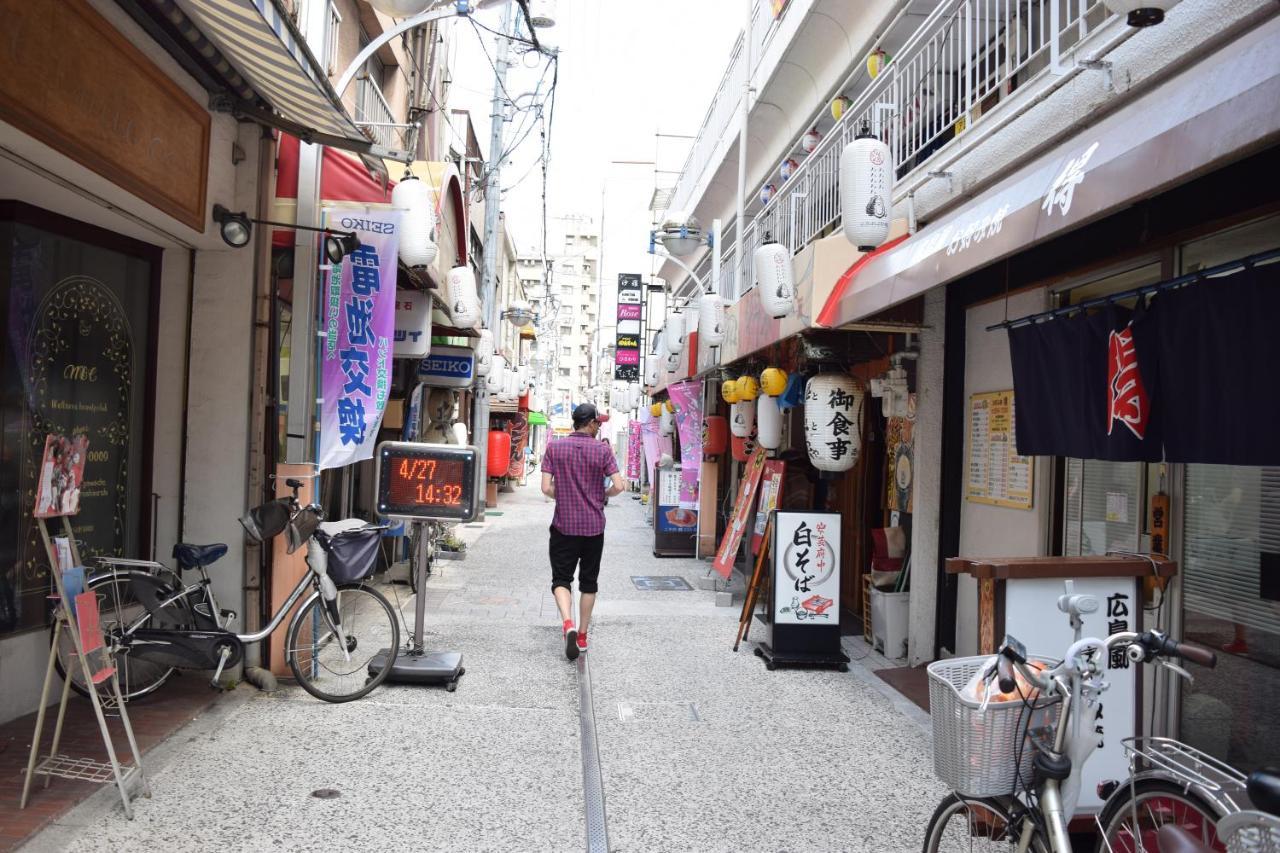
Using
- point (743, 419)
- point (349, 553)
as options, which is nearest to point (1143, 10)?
point (349, 553)

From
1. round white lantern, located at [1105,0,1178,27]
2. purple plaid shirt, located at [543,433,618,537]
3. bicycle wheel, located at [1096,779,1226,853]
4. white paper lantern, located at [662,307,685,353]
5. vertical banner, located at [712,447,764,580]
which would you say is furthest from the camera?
white paper lantern, located at [662,307,685,353]

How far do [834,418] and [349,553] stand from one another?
4580 millimetres

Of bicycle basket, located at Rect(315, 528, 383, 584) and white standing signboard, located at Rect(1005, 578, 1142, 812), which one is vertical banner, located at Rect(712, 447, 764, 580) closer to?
bicycle basket, located at Rect(315, 528, 383, 584)

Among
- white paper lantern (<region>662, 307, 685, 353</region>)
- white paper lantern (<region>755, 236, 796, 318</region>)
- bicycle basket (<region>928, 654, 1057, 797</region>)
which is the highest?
white paper lantern (<region>662, 307, 685, 353</region>)

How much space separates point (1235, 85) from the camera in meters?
3.03

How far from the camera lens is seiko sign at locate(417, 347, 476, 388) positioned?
40.0 ft

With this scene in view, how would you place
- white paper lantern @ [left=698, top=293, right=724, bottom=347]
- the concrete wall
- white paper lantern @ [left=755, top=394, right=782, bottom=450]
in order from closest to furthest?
the concrete wall
white paper lantern @ [left=755, top=394, right=782, bottom=450]
white paper lantern @ [left=698, top=293, right=724, bottom=347]

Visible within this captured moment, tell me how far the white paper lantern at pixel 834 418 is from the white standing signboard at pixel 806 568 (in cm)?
79

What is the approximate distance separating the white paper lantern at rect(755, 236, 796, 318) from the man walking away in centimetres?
214

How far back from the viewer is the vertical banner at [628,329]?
29.5m

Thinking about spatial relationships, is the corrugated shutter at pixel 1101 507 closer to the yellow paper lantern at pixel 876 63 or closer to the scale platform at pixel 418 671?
the scale platform at pixel 418 671

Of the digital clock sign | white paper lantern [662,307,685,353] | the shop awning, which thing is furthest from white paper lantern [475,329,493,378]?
the shop awning

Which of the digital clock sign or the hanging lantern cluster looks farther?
A: the hanging lantern cluster

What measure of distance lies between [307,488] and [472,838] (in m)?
3.46
